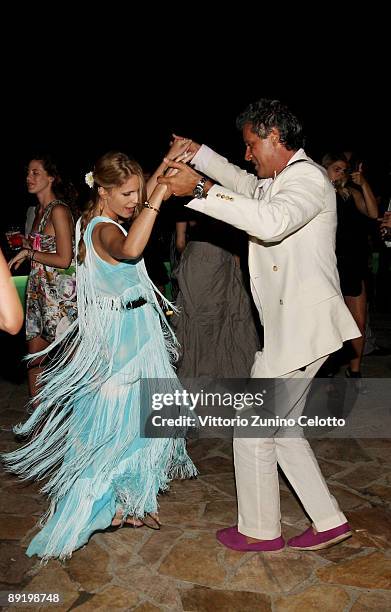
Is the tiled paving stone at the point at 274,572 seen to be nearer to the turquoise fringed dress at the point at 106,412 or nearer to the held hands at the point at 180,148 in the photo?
the turquoise fringed dress at the point at 106,412

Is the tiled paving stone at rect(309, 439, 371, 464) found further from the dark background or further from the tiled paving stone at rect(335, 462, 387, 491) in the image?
the dark background

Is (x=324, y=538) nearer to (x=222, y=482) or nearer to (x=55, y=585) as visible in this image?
(x=222, y=482)

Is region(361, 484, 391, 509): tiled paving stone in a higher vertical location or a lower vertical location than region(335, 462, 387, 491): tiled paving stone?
lower

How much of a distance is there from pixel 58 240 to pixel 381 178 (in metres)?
9.65

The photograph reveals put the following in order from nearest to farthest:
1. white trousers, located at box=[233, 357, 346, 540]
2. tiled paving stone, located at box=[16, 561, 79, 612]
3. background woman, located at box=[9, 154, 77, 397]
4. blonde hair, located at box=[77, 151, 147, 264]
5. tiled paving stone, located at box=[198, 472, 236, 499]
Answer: tiled paving stone, located at box=[16, 561, 79, 612], white trousers, located at box=[233, 357, 346, 540], blonde hair, located at box=[77, 151, 147, 264], tiled paving stone, located at box=[198, 472, 236, 499], background woman, located at box=[9, 154, 77, 397]

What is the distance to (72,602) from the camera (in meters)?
2.66

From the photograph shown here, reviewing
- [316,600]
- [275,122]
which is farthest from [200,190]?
[316,600]

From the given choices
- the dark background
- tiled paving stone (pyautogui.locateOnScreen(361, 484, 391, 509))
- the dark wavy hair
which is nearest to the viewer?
the dark wavy hair

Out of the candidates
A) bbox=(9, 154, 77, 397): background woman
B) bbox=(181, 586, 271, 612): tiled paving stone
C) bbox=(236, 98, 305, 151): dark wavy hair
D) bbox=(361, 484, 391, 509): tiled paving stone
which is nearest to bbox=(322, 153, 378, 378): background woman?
bbox=(361, 484, 391, 509): tiled paving stone

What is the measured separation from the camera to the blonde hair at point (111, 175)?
3070 millimetres

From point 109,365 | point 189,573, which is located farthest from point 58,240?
point 189,573

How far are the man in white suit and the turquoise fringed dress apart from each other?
509 millimetres

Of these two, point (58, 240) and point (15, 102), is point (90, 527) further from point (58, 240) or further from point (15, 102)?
point (15, 102)

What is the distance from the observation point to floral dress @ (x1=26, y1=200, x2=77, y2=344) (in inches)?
171
